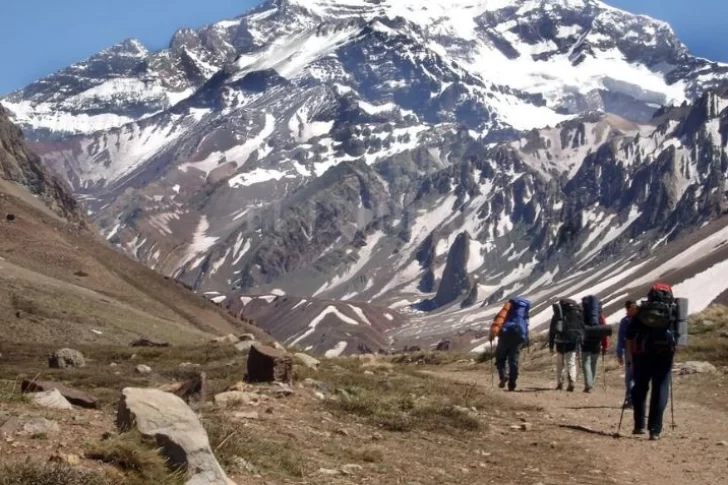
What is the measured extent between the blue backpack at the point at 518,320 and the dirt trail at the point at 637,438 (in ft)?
4.99

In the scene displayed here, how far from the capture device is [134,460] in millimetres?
10922

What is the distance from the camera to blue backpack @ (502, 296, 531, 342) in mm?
27156

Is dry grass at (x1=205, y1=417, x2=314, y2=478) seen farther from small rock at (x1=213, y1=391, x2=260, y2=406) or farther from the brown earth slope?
the brown earth slope

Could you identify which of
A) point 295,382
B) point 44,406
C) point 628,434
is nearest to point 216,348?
point 295,382

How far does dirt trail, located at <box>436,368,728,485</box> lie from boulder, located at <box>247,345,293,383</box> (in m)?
4.92

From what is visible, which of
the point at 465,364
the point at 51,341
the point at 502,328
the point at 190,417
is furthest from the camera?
the point at 51,341

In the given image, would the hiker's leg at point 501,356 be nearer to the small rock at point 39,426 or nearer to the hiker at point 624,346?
the hiker at point 624,346

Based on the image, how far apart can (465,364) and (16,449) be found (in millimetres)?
28818

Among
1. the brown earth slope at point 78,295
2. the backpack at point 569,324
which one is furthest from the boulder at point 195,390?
the brown earth slope at point 78,295

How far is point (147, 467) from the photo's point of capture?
10.9m

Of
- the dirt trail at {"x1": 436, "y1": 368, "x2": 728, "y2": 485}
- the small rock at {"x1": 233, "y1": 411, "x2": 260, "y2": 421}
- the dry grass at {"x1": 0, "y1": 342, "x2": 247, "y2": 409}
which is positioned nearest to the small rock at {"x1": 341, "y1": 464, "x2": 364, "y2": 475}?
the small rock at {"x1": 233, "y1": 411, "x2": 260, "y2": 421}

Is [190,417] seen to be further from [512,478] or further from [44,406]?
[512,478]

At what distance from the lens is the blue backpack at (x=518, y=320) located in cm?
2716

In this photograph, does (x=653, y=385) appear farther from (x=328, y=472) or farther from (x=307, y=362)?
(x=307, y=362)
